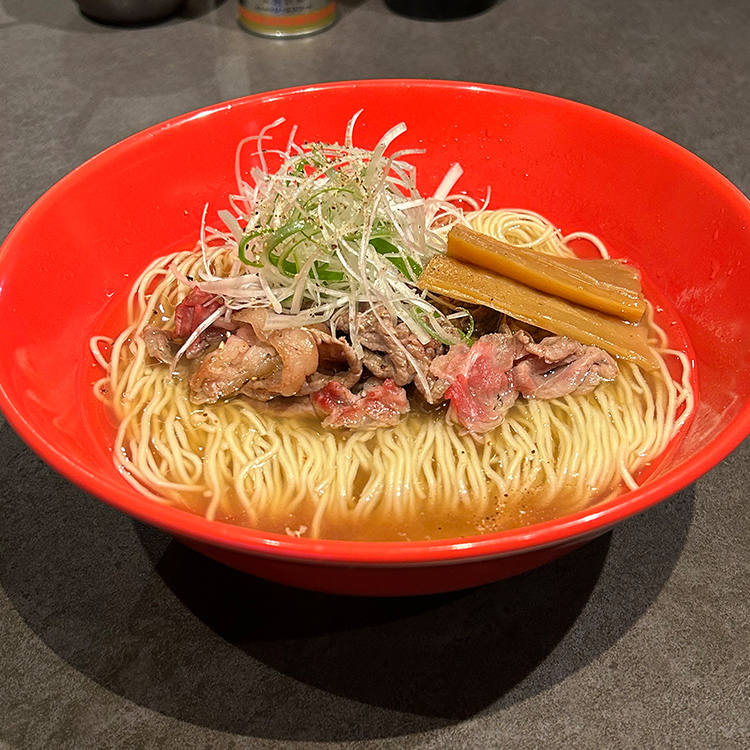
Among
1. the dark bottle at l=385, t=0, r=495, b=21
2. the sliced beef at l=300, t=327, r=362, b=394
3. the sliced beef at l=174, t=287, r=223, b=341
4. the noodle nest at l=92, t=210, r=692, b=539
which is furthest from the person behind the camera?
the dark bottle at l=385, t=0, r=495, b=21

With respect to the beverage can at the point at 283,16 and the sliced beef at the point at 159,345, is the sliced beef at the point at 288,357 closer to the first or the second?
the sliced beef at the point at 159,345

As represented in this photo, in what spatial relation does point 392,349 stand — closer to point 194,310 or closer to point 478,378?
point 478,378

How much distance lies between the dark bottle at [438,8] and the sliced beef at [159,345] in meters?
2.96

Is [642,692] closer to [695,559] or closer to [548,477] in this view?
[695,559]

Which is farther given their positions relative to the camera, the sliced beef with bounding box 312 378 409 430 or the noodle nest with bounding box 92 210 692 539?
the sliced beef with bounding box 312 378 409 430

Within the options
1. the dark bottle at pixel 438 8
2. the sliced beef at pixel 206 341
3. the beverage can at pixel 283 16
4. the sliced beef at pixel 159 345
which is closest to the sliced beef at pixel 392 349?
the sliced beef at pixel 206 341

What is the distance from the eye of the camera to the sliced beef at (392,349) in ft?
5.35

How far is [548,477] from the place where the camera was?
62.9 inches

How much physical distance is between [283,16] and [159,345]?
264 centimetres

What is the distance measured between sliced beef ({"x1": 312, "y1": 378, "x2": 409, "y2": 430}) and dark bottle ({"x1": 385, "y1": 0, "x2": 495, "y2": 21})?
3062 millimetres

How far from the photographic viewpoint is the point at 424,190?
2.25m

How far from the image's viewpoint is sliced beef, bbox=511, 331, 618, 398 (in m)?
1.65

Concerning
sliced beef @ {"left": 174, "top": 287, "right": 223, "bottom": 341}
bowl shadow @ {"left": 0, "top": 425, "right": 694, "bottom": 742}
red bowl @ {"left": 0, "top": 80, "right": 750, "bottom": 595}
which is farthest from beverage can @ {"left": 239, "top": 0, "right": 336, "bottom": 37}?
bowl shadow @ {"left": 0, "top": 425, "right": 694, "bottom": 742}

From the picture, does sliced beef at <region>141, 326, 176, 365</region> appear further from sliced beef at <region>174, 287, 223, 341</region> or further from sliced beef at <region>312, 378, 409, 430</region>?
sliced beef at <region>312, 378, 409, 430</region>
